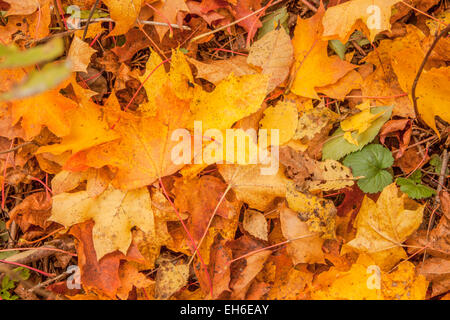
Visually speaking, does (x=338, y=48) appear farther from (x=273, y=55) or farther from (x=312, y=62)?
(x=273, y=55)

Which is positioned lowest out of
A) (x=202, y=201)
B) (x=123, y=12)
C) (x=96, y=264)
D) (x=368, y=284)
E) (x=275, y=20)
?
(x=368, y=284)

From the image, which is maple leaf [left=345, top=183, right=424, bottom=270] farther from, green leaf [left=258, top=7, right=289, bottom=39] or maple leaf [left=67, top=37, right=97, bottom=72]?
maple leaf [left=67, top=37, right=97, bottom=72]

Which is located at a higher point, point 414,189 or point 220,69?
point 220,69

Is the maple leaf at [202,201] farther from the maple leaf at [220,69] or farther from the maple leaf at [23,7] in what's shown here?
the maple leaf at [23,7]

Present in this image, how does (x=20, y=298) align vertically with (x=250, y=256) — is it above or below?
below

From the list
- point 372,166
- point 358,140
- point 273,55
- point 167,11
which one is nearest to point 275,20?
point 273,55
